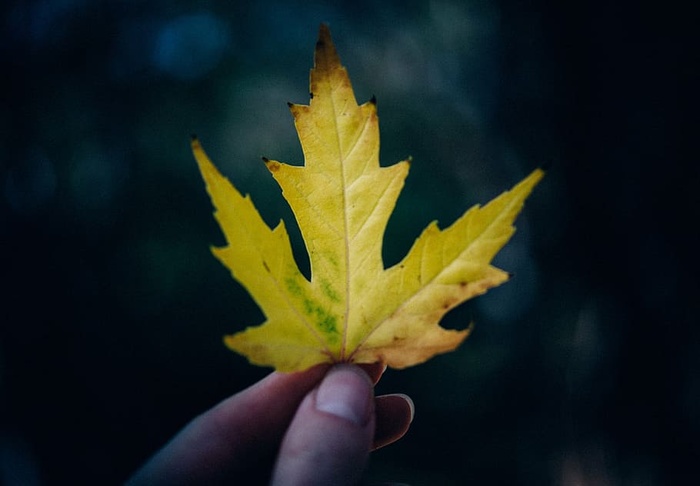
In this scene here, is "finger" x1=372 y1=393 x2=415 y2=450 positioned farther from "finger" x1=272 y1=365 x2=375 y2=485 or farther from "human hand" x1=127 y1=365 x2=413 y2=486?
"finger" x1=272 y1=365 x2=375 y2=485

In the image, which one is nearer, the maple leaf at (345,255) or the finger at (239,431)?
the maple leaf at (345,255)

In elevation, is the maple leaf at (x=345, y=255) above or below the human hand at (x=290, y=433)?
above

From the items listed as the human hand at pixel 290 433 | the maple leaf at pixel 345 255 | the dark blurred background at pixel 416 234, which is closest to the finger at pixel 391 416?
the human hand at pixel 290 433

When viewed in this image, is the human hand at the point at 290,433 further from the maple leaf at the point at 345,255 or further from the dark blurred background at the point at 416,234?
the dark blurred background at the point at 416,234

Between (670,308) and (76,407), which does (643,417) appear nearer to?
(670,308)

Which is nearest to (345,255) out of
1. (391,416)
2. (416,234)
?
(391,416)

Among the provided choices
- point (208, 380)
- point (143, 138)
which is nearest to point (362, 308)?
point (208, 380)

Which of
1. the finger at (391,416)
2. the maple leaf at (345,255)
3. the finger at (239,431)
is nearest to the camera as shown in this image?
the maple leaf at (345,255)
